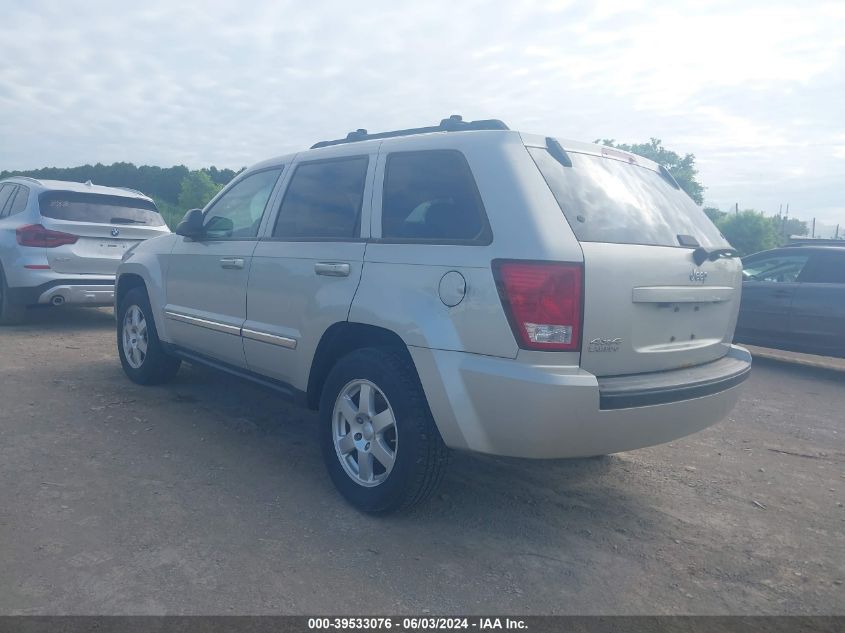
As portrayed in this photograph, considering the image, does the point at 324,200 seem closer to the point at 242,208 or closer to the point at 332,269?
the point at 332,269

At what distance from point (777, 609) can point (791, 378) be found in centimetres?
584

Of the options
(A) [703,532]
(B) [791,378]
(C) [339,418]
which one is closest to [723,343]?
(A) [703,532]

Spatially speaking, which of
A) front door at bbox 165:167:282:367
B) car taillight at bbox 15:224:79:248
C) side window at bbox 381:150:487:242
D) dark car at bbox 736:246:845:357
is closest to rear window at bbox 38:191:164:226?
car taillight at bbox 15:224:79:248

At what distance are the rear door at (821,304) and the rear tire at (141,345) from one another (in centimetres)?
693

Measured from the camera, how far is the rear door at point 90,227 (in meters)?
8.20

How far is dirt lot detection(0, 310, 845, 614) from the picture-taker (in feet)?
9.29

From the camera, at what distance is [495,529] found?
3.49 m

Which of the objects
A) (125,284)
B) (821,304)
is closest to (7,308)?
(125,284)

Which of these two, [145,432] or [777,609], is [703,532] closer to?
[777,609]

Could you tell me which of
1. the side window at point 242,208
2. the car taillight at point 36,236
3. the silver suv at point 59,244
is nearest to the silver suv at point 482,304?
the side window at point 242,208

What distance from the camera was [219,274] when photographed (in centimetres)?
482

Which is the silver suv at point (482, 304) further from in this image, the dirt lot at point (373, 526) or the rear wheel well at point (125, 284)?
the rear wheel well at point (125, 284)

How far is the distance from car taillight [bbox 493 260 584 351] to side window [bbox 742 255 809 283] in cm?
673
